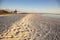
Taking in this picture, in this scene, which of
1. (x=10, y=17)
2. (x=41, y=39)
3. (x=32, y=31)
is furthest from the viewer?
(x=10, y=17)

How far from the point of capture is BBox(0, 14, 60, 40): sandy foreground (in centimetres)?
132

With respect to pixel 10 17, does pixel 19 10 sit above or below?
above

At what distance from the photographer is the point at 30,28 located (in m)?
1.43

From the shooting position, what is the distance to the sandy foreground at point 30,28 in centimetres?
132

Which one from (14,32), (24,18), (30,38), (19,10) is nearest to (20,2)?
(19,10)

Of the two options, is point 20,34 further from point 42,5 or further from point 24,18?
point 42,5

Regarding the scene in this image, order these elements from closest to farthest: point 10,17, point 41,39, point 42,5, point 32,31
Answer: point 41,39 → point 32,31 → point 42,5 → point 10,17

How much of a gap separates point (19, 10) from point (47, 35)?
21.9 inches

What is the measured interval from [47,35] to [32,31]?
179 mm

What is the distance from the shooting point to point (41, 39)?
128 centimetres

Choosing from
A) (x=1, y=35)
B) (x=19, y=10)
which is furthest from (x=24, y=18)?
(x=1, y=35)

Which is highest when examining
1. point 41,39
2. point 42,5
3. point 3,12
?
point 42,5

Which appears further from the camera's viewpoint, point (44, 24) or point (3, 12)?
point (3, 12)

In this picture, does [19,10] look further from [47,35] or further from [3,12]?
[47,35]
